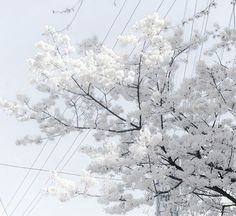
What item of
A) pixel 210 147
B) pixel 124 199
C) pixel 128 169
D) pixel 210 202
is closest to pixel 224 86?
pixel 210 147

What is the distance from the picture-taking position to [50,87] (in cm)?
593

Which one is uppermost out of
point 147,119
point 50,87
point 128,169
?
point 50,87

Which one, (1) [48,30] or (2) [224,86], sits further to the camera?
(1) [48,30]

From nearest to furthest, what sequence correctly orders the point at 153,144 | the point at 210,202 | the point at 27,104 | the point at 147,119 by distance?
the point at 153,144, the point at 147,119, the point at 27,104, the point at 210,202

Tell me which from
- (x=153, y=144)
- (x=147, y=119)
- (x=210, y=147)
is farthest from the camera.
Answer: (x=147, y=119)

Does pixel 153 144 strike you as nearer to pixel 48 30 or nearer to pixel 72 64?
pixel 72 64

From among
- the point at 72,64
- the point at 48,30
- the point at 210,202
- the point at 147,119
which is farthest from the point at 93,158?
the point at 210,202

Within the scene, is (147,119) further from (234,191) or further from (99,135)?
(234,191)

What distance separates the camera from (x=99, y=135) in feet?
20.9

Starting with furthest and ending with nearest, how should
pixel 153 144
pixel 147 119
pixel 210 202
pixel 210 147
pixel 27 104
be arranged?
1. pixel 210 202
2. pixel 27 104
3. pixel 147 119
4. pixel 210 147
5. pixel 153 144

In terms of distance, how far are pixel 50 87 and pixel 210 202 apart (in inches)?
125

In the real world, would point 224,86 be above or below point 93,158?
above

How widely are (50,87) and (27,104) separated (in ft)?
1.95

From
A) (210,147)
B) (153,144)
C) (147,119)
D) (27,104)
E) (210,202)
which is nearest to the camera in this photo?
(153,144)
